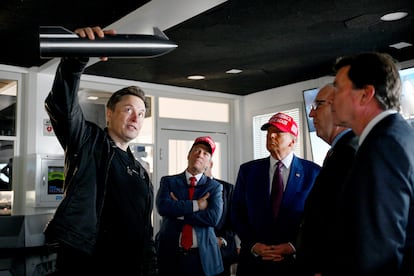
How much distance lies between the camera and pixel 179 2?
3195mm

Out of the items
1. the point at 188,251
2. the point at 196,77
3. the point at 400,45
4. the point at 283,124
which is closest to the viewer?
the point at 283,124

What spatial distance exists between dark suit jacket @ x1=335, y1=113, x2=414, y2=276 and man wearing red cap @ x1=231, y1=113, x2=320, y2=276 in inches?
42.9

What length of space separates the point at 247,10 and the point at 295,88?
244 cm

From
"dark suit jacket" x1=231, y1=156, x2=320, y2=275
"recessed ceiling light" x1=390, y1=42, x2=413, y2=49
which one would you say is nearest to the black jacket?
"dark suit jacket" x1=231, y1=156, x2=320, y2=275

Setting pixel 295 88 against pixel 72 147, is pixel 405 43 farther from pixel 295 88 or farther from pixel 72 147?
pixel 72 147

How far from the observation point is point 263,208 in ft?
8.36

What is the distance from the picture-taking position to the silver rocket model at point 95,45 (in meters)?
1.24

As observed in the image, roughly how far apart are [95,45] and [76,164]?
0.48 meters

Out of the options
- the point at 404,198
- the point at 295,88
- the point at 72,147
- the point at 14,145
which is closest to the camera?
the point at 404,198

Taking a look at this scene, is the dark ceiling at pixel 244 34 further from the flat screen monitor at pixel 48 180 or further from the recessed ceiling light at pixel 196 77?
the flat screen monitor at pixel 48 180

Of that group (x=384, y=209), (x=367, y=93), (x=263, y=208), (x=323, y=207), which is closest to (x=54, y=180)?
(x=263, y=208)

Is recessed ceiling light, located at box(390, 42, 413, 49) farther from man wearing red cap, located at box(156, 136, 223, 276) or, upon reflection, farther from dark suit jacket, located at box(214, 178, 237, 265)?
man wearing red cap, located at box(156, 136, 223, 276)

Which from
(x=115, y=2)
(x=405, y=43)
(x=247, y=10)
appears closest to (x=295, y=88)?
(x=405, y=43)

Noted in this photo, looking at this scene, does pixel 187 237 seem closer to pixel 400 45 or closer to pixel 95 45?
pixel 95 45
